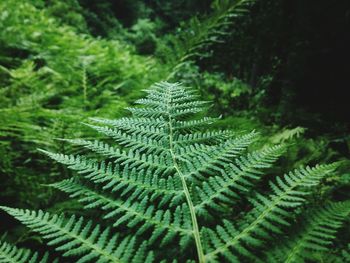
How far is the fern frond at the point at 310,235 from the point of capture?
0.79 m

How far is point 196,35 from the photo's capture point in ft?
9.98

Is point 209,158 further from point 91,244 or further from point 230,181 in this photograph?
point 91,244

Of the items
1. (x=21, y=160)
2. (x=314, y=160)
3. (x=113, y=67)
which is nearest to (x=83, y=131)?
(x=21, y=160)

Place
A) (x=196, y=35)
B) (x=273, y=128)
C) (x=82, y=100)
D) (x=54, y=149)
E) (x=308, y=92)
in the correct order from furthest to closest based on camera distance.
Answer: (x=308, y=92) < (x=196, y=35) < (x=82, y=100) < (x=273, y=128) < (x=54, y=149)

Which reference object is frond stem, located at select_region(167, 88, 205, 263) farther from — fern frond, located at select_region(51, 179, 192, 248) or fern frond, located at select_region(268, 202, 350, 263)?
fern frond, located at select_region(268, 202, 350, 263)

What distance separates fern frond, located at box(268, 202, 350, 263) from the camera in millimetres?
787

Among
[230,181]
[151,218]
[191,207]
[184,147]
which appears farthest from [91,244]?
[184,147]

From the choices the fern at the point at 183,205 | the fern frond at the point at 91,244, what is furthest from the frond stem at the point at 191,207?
the fern frond at the point at 91,244

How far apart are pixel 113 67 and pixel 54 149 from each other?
1981 mm

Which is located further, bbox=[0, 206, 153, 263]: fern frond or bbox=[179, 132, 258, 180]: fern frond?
bbox=[179, 132, 258, 180]: fern frond

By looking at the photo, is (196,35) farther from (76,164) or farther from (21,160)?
(76,164)

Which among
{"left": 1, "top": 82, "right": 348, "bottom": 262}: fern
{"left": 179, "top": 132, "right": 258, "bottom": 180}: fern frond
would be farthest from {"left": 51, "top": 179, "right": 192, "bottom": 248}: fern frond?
{"left": 179, "top": 132, "right": 258, "bottom": 180}: fern frond

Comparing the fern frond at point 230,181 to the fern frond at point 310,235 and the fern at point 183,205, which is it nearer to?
the fern at point 183,205

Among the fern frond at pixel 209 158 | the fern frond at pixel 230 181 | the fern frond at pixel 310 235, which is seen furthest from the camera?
the fern frond at pixel 209 158
